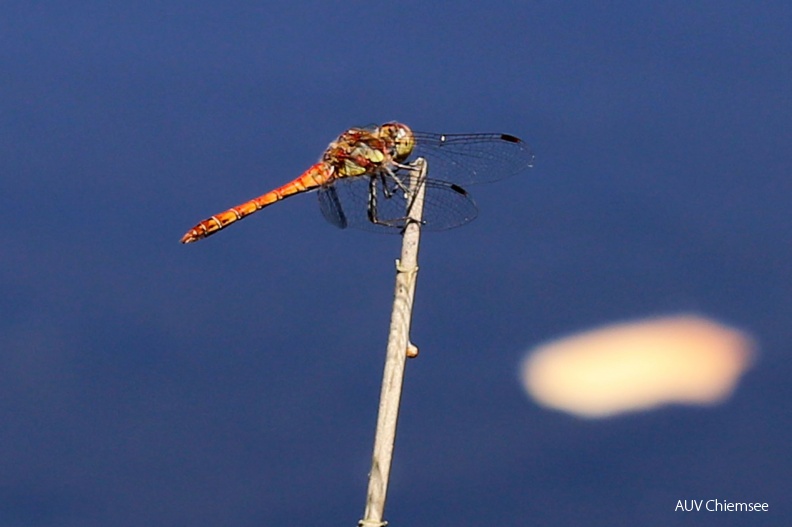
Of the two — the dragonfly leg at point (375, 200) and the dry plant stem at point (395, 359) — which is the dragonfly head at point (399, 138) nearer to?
the dragonfly leg at point (375, 200)

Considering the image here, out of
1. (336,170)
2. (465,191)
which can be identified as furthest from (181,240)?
(465,191)

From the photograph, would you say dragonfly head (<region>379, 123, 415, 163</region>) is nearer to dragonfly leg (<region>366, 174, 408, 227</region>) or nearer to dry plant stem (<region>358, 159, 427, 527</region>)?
dragonfly leg (<region>366, 174, 408, 227</region>)

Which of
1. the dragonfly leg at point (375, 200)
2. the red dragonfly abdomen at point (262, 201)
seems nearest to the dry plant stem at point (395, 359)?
the dragonfly leg at point (375, 200)

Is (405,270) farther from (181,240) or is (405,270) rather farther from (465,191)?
(181,240)

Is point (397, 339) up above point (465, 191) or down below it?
below

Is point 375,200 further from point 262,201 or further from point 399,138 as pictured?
point 262,201

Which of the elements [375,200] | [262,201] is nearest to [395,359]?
[375,200]
